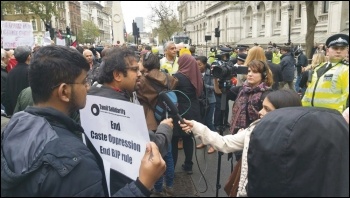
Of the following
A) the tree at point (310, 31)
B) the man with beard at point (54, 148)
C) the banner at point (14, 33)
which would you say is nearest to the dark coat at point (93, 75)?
the man with beard at point (54, 148)

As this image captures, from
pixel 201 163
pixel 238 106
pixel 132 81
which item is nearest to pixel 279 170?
pixel 132 81

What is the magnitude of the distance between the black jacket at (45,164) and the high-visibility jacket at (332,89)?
2983mm

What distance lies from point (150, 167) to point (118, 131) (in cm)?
33

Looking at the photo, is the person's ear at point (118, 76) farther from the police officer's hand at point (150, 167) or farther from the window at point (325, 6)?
the window at point (325, 6)

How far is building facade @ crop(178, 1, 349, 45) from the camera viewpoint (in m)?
21.3

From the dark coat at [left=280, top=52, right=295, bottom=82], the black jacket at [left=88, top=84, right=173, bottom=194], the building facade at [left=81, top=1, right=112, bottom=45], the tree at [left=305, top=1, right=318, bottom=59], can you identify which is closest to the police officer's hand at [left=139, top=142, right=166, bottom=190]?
the black jacket at [left=88, top=84, right=173, bottom=194]

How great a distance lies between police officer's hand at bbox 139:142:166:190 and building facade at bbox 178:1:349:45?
20111mm

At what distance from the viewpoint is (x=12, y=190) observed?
113cm

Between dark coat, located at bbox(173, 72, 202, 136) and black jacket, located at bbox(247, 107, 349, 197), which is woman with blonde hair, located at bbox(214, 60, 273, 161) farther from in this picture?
black jacket, located at bbox(247, 107, 349, 197)

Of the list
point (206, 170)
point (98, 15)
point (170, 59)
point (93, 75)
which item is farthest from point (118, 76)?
point (98, 15)

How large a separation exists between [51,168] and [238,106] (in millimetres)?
2885

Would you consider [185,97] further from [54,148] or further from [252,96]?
[54,148]

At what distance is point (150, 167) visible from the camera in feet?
4.38

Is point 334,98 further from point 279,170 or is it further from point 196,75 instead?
point 279,170
